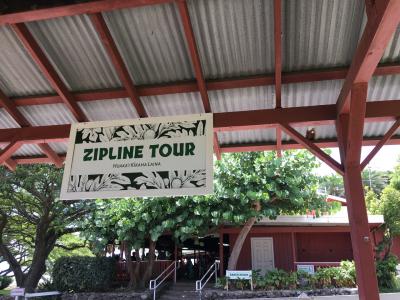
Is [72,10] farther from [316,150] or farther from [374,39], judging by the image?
[316,150]

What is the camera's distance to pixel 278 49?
16.5ft

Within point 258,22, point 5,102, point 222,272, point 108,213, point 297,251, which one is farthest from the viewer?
point 297,251

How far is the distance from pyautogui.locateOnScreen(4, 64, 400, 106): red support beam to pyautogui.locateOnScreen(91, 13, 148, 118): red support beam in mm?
183

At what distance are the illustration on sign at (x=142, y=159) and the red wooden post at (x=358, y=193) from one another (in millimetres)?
1865

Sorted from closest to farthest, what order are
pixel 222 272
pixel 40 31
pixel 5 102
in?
pixel 40 31
pixel 5 102
pixel 222 272

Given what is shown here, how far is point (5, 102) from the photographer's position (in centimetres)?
639

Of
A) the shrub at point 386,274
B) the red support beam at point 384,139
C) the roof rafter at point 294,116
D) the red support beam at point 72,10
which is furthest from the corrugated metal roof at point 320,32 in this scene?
the shrub at point 386,274

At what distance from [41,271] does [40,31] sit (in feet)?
63.1

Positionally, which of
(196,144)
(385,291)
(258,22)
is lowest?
(385,291)

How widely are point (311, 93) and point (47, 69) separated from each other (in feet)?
13.0

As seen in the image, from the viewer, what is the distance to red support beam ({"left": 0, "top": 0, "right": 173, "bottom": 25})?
4.51 metres

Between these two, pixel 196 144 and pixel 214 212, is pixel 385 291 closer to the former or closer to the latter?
pixel 214 212

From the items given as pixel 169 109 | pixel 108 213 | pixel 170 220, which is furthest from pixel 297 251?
pixel 169 109

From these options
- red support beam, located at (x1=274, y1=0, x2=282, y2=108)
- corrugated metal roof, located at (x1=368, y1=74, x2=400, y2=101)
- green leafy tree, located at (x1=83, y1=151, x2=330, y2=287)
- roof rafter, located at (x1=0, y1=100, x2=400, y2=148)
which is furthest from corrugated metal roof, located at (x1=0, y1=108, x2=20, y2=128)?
green leafy tree, located at (x1=83, y1=151, x2=330, y2=287)
